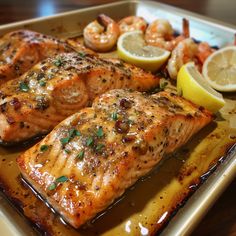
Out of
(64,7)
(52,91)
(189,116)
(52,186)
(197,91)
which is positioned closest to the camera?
(52,186)

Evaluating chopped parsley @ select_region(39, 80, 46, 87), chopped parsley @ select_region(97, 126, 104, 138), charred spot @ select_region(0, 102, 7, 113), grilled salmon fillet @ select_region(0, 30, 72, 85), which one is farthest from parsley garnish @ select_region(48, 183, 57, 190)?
grilled salmon fillet @ select_region(0, 30, 72, 85)

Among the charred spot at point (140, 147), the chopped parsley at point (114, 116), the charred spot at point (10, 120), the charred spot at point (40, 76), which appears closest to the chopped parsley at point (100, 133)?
the chopped parsley at point (114, 116)

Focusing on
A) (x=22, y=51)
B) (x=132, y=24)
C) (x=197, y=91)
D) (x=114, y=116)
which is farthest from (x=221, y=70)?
(x=22, y=51)

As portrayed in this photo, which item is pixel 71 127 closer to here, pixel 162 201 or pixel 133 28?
pixel 162 201

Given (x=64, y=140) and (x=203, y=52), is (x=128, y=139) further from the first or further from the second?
(x=203, y=52)

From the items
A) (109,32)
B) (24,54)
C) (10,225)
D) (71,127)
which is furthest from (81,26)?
(10,225)
